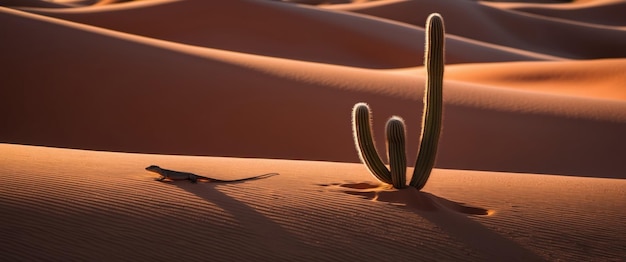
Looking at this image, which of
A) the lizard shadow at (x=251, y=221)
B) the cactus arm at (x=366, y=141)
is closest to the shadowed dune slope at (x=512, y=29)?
the cactus arm at (x=366, y=141)

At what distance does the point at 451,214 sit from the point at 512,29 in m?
36.9

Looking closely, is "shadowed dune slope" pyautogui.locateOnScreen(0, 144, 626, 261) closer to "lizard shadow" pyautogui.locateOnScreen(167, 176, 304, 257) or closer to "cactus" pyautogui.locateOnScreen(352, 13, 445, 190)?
"lizard shadow" pyautogui.locateOnScreen(167, 176, 304, 257)

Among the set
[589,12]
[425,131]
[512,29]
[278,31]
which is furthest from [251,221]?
[589,12]

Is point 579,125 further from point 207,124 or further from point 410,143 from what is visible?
point 207,124

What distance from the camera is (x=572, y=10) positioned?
51656mm

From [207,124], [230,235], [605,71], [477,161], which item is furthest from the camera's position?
[605,71]

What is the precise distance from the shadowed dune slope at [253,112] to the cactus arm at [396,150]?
5.56 metres

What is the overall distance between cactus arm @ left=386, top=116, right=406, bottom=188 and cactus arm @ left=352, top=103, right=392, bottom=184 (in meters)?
0.14

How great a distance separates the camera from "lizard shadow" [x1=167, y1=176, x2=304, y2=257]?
15.4 feet

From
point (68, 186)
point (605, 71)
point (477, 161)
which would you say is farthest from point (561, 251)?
point (605, 71)

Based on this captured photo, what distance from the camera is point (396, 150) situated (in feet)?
Result: 20.1

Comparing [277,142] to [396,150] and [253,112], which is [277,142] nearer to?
[253,112]

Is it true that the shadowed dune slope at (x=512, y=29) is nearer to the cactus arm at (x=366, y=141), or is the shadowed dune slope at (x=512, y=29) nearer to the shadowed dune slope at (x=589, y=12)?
the shadowed dune slope at (x=589, y=12)

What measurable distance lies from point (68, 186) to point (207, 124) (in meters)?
7.19
